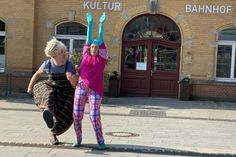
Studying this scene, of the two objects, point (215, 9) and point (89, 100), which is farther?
point (215, 9)

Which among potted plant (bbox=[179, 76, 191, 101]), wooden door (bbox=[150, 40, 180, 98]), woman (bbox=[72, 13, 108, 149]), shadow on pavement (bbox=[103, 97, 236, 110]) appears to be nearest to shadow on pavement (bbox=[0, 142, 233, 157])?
woman (bbox=[72, 13, 108, 149])

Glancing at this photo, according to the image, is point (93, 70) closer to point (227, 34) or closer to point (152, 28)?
point (152, 28)

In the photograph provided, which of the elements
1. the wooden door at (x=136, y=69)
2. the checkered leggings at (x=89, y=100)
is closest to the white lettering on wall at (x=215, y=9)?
the wooden door at (x=136, y=69)

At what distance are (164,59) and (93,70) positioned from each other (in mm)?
11698

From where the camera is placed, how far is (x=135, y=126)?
12.1 meters

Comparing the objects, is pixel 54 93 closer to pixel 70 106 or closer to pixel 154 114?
pixel 70 106

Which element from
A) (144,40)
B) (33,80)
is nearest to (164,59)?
(144,40)

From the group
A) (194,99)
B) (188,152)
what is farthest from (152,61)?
(188,152)

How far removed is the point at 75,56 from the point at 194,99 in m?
5.28

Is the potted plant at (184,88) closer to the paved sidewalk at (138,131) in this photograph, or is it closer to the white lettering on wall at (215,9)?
the paved sidewalk at (138,131)

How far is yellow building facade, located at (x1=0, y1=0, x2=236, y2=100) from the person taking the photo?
19.4 metres

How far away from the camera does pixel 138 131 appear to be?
11.2 meters

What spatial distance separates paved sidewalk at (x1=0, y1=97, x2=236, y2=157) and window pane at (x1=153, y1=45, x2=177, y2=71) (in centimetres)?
253

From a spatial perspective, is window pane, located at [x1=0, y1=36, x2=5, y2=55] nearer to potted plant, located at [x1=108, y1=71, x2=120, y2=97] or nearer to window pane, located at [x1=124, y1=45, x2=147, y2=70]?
potted plant, located at [x1=108, y1=71, x2=120, y2=97]
